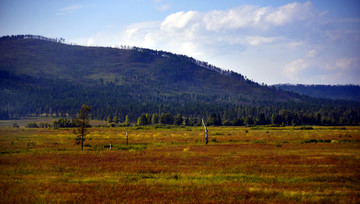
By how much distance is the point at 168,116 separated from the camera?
15288 cm

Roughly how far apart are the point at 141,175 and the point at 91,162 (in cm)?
828

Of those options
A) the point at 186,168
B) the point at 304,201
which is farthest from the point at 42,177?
the point at 304,201

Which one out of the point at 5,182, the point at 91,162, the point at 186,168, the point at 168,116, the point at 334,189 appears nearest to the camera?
the point at 334,189

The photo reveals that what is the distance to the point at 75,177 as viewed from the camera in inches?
826

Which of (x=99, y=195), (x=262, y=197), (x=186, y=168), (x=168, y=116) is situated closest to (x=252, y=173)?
(x=186, y=168)

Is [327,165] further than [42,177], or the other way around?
[327,165]

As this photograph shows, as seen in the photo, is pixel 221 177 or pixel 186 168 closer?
pixel 221 177

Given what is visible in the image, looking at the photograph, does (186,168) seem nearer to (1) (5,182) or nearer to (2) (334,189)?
(2) (334,189)

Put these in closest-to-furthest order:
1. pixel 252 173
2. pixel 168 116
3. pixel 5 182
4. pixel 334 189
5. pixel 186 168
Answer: pixel 334 189, pixel 5 182, pixel 252 173, pixel 186 168, pixel 168 116

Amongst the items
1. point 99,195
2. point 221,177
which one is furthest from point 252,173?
point 99,195

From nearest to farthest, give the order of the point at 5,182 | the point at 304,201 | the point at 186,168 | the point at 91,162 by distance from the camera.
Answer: the point at 304,201 < the point at 5,182 < the point at 186,168 < the point at 91,162

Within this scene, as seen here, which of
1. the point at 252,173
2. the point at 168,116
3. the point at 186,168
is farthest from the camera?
A: the point at 168,116

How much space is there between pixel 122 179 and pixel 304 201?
11.3m

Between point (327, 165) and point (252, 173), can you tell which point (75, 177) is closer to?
point (252, 173)
